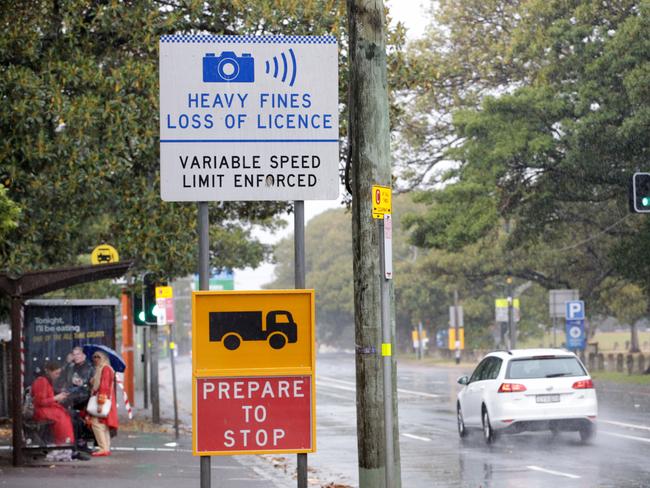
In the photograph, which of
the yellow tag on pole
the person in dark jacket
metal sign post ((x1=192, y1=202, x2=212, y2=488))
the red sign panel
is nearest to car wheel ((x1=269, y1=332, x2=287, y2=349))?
the red sign panel

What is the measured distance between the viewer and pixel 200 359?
8461 millimetres

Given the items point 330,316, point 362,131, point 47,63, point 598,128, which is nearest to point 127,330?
point 598,128

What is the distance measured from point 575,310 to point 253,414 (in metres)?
34.1

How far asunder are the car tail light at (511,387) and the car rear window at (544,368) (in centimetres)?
21

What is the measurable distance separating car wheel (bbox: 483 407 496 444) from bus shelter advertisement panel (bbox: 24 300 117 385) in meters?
6.55

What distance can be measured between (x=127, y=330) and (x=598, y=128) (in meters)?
14.6

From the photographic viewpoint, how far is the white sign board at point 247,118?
28.2 feet

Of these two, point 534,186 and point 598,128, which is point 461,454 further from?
point 534,186

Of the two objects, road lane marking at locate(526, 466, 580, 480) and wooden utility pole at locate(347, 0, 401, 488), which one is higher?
wooden utility pole at locate(347, 0, 401, 488)

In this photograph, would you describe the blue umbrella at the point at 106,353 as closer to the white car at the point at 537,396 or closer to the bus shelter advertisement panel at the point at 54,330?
the bus shelter advertisement panel at the point at 54,330

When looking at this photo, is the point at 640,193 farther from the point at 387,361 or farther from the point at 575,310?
the point at 575,310

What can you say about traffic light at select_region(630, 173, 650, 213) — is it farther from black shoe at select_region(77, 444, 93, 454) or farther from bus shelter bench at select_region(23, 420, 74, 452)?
bus shelter bench at select_region(23, 420, 74, 452)

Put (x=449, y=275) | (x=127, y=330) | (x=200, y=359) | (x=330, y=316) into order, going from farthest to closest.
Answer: (x=330, y=316)
(x=449, y=275)
(x=127, y=330)
(x=200, y=359)

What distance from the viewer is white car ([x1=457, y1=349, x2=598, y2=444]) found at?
2061cm
